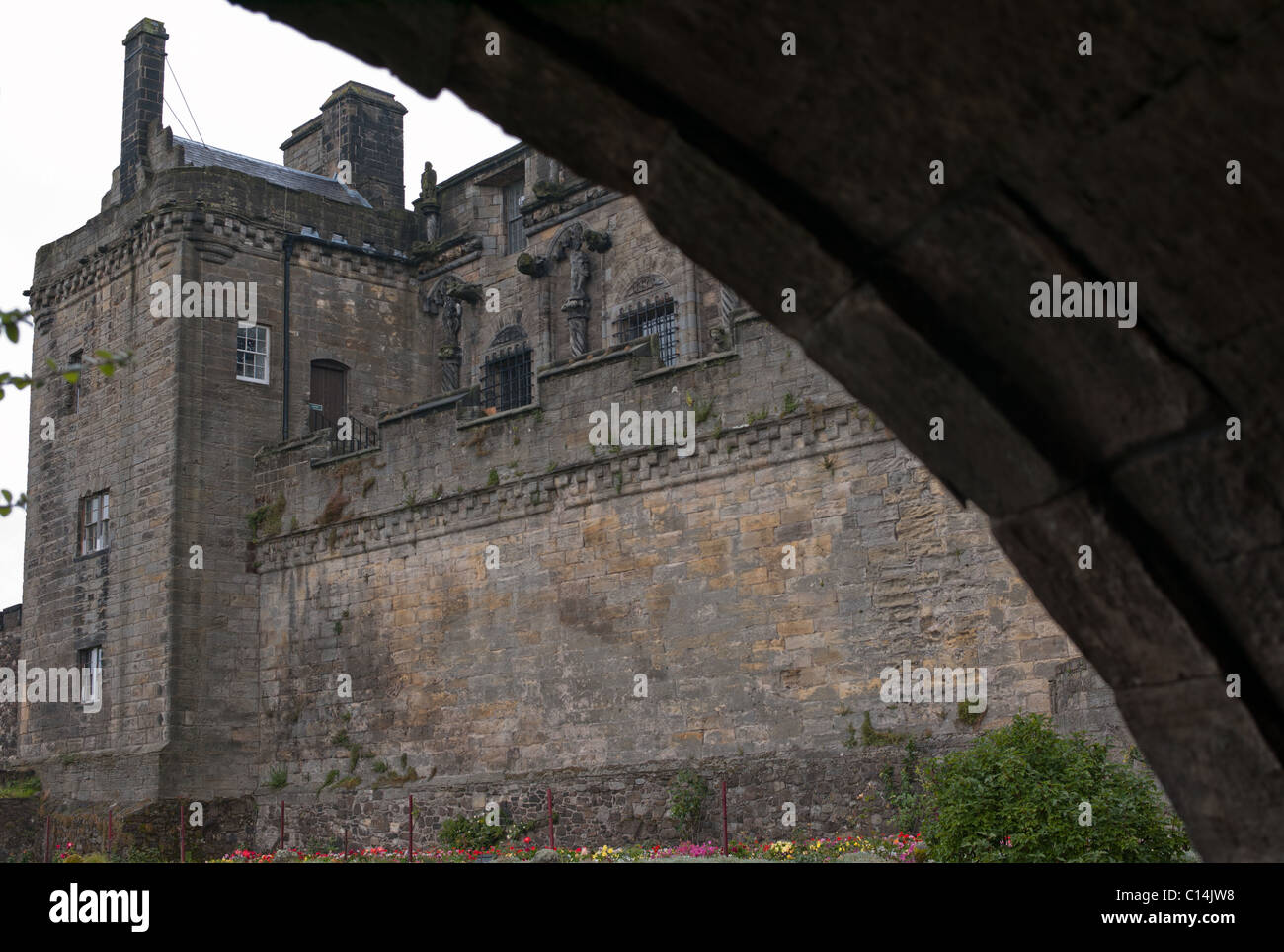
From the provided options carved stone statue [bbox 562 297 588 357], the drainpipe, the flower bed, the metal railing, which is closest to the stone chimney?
the drainpipe

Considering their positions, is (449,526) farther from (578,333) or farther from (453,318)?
(453,318)

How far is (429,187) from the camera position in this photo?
31391 mm

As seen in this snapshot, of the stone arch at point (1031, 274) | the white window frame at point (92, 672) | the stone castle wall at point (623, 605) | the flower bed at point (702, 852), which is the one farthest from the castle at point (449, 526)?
the stone arch at point (1031, 274)

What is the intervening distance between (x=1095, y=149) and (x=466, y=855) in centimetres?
1892

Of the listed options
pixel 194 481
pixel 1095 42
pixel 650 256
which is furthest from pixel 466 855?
pixel 1095 42

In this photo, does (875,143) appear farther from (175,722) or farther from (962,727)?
(175,722)

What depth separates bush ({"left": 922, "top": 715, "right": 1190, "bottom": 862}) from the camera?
11062 mm

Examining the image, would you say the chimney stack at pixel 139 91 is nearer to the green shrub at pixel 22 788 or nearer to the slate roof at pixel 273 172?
the slate roof at pixel 273 172

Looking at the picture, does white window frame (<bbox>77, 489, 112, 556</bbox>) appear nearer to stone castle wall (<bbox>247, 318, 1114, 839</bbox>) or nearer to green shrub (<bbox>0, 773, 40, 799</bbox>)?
stone castle wall (<bbox>247, 318, 1114, 839</bbox>)

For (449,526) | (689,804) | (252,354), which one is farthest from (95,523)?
(689,804)

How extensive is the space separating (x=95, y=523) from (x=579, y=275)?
10.5 meters

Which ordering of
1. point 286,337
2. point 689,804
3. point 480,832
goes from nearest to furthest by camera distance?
1. point 689,804
2. point 480,832
3. point 286,337

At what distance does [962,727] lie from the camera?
17141mm
